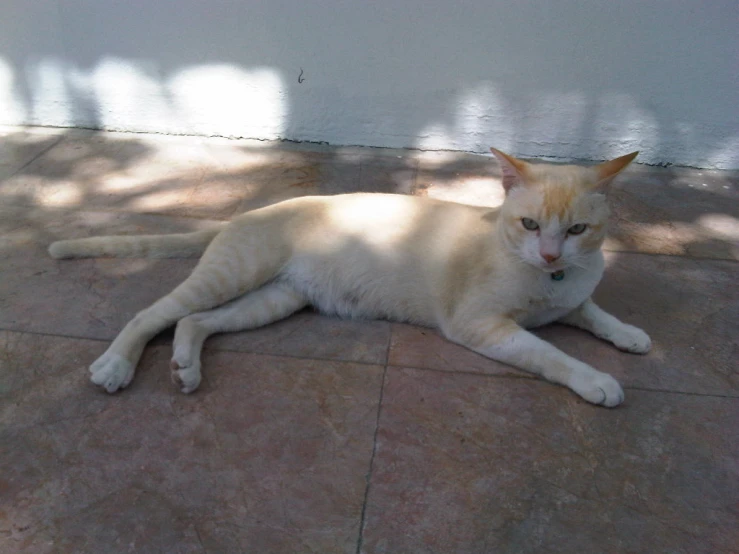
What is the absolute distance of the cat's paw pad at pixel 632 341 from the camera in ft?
8.34

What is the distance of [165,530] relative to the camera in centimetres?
181

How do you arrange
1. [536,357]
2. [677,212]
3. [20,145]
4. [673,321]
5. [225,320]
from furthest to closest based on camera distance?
1. [20,145]
2. [677,212]
3. [673,321]
4. [225,320]
5. [536,357]

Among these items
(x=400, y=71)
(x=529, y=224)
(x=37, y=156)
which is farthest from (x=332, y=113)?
(x=529, y=224)

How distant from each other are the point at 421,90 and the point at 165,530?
3.18 m

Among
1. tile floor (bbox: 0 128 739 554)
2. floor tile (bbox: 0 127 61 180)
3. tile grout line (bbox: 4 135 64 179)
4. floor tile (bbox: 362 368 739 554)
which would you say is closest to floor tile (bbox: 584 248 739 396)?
tile floor (bbox: 0 128 739 554)

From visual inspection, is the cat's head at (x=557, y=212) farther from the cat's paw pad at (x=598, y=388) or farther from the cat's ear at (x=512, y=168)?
the cat's paw pad at (x=598, y=388)

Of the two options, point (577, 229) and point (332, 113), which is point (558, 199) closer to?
point (577, 229)

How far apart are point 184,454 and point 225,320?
2.19 ft

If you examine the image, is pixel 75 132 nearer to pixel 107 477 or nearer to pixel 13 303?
pixel 13 303

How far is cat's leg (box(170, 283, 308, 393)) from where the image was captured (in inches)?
89.6

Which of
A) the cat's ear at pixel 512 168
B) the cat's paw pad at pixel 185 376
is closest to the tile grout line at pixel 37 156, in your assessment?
the cat's paw pad at pixel 185 376

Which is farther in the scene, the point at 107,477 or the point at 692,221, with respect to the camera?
the point at 692,221

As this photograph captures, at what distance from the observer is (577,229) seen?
2.32 meters

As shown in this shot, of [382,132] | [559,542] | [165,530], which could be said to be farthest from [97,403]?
[382,132]
